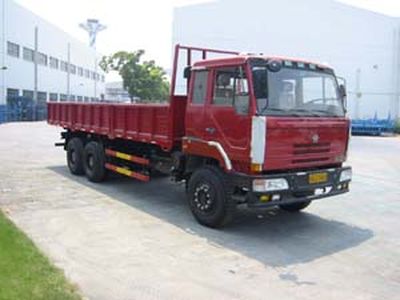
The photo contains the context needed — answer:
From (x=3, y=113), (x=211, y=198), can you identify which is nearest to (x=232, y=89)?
(x=211, y=198)

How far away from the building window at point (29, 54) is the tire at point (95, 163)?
37054 millimetres

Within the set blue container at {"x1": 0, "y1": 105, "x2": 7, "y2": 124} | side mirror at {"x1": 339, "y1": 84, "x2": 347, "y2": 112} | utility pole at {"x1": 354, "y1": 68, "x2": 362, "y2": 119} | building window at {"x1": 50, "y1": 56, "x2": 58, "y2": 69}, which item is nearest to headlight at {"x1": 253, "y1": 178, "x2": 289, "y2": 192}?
side mirror at {"x1": 339, "y1": 84, "x2": 347, "y2": 112}

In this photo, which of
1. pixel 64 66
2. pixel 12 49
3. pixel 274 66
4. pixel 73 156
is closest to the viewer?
pixel 274 66

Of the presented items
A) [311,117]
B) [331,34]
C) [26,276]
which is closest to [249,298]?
[26,276]

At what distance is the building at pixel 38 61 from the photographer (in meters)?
41.2

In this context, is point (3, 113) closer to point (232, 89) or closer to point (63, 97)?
point (63, 97)

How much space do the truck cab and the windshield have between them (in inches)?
0.5

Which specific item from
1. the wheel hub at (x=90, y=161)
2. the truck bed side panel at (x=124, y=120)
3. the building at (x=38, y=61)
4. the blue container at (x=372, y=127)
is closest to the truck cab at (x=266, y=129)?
the truck bed side panel at (x=124, y=120)

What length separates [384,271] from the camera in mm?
6082

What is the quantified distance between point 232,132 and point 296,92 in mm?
1136

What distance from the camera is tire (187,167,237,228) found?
743cm

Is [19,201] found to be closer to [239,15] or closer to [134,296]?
[134,296]

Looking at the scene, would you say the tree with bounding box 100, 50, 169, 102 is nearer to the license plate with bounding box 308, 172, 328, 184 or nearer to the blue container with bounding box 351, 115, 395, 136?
the blue container with bounding box 351, 115, 395, 136

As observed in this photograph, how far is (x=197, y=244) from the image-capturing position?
6.93 m
